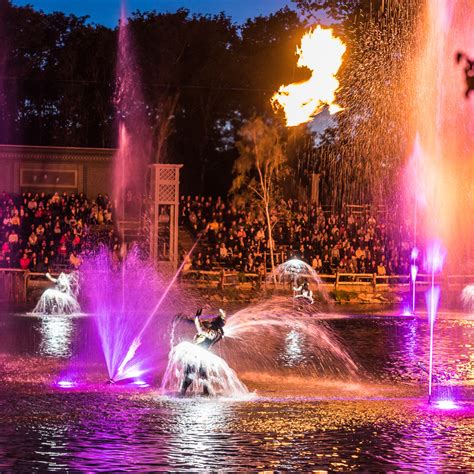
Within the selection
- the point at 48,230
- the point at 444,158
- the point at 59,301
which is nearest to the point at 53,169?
the point at 48,230

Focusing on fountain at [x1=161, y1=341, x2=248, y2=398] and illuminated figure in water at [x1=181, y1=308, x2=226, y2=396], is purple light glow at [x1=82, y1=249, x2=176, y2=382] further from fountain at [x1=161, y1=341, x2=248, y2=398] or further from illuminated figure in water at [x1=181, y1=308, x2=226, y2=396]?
illuminated figure in water at [x1=181, y1=308, x2=226, y2=396]

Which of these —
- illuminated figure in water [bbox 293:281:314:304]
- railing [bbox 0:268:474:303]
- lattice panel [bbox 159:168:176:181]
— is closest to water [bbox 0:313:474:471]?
illuminated figure in water [bbox 293:281:314:304]

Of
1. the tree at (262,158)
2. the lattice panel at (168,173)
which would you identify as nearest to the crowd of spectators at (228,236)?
the tree at (262,158)

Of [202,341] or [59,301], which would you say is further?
[59,301]

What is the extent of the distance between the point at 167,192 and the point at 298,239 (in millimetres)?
6733

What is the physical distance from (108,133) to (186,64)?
22.4 ft

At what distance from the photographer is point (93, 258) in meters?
35.8

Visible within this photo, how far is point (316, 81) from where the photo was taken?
37062 mm

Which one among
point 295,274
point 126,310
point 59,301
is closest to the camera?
point 59,301

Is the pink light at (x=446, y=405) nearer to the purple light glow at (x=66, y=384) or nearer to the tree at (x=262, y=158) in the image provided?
the purple light glow at (x=66, y=384)

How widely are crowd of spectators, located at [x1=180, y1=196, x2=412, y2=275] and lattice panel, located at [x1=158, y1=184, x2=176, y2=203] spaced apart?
8.33 feet

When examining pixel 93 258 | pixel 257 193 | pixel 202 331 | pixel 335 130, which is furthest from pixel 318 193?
pixel 202 331

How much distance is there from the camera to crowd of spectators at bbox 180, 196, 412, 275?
3909 centimetres

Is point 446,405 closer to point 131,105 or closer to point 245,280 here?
point 245,280
